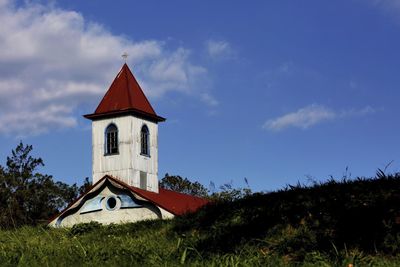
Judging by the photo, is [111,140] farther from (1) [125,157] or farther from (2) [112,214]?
(2) [112,214]

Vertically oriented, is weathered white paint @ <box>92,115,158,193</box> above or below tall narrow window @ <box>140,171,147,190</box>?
above

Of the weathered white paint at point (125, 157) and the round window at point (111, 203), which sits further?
the weathered white paint at point (125, 157)

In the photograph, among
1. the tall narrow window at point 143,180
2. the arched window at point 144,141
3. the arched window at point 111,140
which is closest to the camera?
the tall narrow window at point 143,180

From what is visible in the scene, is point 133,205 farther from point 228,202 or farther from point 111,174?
point 228,202

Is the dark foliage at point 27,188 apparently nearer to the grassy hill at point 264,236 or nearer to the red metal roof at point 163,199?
the red metal roof at point 163,199

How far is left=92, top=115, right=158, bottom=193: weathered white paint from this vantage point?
1387 inches

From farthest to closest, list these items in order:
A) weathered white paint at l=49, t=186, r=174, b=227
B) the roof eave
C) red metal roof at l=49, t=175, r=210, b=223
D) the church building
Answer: the roof eave, the church building, weathered white paint at l=49, t=186, r=174, b=227, red metal roof at l=49, t=175, r=210, b=223

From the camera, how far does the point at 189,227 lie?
10.5 metres

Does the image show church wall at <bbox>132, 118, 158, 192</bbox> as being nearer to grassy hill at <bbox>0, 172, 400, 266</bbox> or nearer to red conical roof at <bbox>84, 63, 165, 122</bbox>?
red conical roof at <bbox>84, 63, 165, 122</bbox>

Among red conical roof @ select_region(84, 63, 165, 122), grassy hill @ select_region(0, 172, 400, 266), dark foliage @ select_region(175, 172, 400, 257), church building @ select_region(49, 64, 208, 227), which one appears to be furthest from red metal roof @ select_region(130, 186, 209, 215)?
dark foliage @ select_region(175, 172, 400, 257)

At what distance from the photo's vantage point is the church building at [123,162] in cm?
3400

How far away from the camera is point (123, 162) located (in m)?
35.3

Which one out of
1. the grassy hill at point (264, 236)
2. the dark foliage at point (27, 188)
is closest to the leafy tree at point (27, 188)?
the dark foliage at point (27, 188)

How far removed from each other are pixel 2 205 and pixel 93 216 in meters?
13.5
